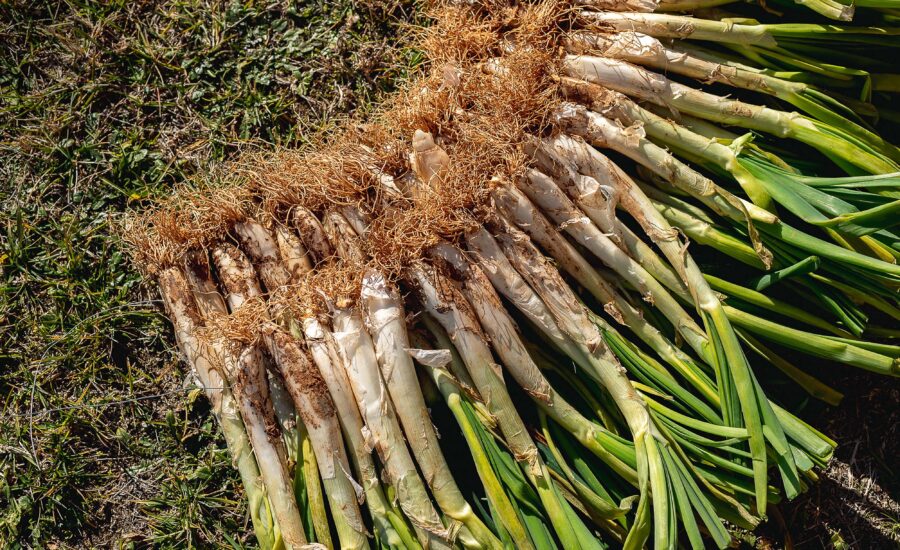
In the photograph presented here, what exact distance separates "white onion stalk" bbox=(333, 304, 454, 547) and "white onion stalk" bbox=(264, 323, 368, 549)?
98 millimetres

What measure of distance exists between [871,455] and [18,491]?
8.64 ft

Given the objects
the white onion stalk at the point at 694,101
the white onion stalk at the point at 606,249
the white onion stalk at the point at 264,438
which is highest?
the white onion stalk at the point at 694,101

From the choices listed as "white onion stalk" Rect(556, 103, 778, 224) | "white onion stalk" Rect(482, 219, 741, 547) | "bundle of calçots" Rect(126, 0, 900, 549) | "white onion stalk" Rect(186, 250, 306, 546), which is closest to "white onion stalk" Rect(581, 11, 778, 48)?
"bundle of calçots" Rect(126, 0, 900, 549)

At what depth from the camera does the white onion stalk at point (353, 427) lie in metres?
1.80

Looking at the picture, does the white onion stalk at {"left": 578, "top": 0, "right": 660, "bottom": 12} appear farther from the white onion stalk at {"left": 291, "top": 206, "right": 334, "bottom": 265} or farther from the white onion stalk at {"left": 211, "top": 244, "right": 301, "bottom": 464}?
the white onion stalk at {"left": 211, "top": 244, "right": 301, "bottom": 464}

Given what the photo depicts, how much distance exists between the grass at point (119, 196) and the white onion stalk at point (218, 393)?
28 cm

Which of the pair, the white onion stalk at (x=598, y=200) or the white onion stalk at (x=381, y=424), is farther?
the white onion stalk at (x=598, y=200)

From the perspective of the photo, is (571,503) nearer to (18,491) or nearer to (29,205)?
(18,491)

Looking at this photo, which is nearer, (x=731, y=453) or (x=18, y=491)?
(x=731, y=453)

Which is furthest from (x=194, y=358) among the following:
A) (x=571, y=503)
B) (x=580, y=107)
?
(x=580, y=107)

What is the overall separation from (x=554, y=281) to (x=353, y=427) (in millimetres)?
661

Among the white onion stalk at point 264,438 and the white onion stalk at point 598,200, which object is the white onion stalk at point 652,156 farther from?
the white onion stalk at point 264,438

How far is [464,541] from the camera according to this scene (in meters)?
1.78

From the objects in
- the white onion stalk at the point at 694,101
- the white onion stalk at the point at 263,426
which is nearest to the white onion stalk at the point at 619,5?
the white onion stalk at the point at 694,101
